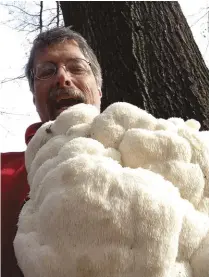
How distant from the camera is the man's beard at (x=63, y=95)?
1.25 m

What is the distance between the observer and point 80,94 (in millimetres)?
1269

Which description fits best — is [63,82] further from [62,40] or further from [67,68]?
[62,40]

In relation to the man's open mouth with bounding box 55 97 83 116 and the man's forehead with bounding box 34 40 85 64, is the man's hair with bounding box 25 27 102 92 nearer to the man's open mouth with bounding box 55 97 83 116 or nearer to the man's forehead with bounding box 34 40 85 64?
the man's forehead with bounding box 34 40 85 64

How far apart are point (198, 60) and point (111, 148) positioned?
0.90m

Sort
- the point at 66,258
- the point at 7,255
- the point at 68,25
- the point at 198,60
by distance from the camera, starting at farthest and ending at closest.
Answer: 1. the point at 68,25
2. the point at 198,60
3. the point at 7,255
4. the point at 66,258

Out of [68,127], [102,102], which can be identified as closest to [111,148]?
[68,127]

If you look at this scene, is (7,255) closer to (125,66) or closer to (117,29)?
(125,66)

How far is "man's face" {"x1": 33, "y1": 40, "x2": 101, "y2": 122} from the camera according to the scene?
4.14 feet

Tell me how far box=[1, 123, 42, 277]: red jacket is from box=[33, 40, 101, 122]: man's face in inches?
3.3

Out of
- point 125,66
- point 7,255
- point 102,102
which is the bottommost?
point 7,255

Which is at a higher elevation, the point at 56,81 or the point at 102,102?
the point at 56,81

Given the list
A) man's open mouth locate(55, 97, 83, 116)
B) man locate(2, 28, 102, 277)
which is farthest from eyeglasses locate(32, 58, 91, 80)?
man's open mouth locate(55, 97, 83, 116)

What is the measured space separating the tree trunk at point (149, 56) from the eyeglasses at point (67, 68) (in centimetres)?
15

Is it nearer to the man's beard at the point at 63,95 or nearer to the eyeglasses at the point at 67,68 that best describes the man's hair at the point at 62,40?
the eyeglasses at the point at 67,68
